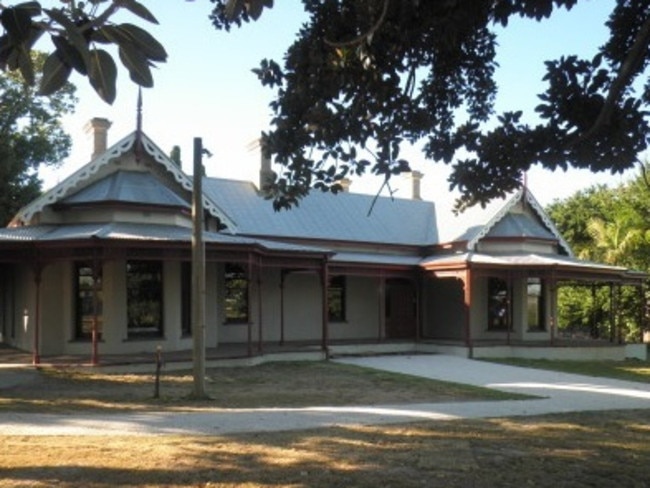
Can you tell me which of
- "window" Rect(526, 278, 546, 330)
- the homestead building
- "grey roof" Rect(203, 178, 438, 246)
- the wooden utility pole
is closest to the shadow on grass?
the wooden utility pole

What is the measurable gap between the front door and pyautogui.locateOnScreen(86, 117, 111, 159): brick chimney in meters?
11.4

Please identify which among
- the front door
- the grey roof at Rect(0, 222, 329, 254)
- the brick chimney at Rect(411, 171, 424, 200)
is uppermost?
the brick chimney at Rect(411, 171, 424, 200)

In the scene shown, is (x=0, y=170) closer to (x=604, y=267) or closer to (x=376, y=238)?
(x=376, y=238)

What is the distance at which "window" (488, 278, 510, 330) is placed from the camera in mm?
26906

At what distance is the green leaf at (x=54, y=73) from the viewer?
91.3 inches

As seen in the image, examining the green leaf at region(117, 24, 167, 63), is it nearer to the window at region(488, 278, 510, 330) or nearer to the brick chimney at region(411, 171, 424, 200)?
the window at region(488, 278, 510, 330)

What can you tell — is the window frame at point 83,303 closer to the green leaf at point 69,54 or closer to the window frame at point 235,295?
the window frame at point 235,295

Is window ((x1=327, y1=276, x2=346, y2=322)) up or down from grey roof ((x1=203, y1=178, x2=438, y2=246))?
down

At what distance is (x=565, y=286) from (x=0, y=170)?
25.7 meters

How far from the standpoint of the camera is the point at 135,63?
233 cm

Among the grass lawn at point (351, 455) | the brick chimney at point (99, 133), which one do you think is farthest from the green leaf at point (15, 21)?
the brick chimney at point (99, 133)

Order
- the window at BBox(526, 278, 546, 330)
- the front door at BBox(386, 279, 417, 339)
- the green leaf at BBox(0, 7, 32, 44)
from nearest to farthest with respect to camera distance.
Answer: the green leaf at BBox(0, 7, 32, 44)
the window at BBox(526, 278, 546, 330)
the front door at BBox(386, 279, 417, 339)

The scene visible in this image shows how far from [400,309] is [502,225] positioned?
16.1ft

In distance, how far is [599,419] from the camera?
11828 mm
